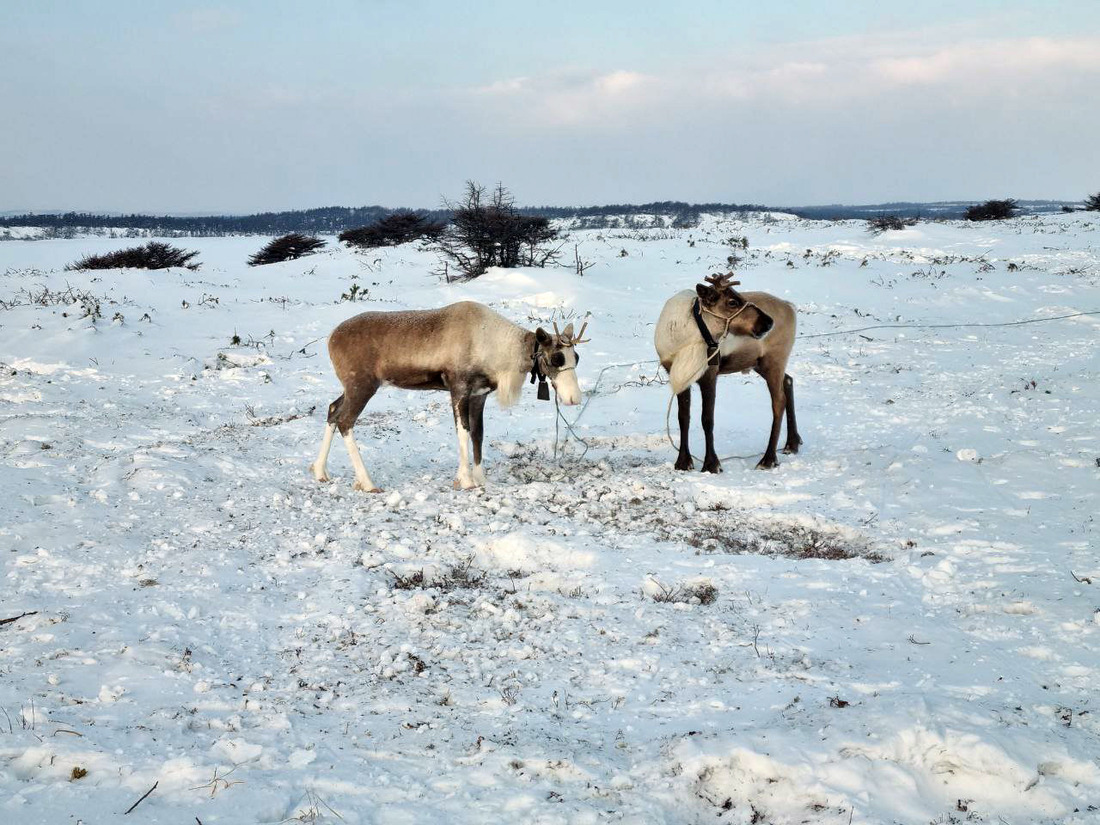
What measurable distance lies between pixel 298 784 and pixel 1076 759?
3.27 meters

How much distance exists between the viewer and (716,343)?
8.34 meters

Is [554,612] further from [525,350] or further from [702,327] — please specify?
[702,327]

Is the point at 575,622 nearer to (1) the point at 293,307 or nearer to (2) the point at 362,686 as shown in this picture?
(2) the point at 362,686

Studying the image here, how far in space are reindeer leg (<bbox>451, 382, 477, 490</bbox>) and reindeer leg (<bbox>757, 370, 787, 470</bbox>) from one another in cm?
332

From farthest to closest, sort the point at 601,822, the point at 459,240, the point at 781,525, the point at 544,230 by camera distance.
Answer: the point at 544,230, the point at 459,240, the point at 781,525, the point at 601,822

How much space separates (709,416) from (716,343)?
825mm

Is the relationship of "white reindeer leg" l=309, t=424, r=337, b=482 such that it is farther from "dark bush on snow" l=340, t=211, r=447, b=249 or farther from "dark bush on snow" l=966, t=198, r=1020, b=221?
"dark bush on snow" l=966, t=198, r=1020, b=221

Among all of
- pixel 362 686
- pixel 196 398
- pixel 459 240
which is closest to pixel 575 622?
pixel 362 686

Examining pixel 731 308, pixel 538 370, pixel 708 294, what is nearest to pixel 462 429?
pixel 538 370

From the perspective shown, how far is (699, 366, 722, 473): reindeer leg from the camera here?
8.49m

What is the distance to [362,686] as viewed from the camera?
13.6 ft

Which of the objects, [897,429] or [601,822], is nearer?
[601,822]

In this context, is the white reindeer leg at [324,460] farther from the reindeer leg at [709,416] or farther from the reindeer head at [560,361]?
the reindeer leg at [709,416]

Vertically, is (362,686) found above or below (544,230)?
below
